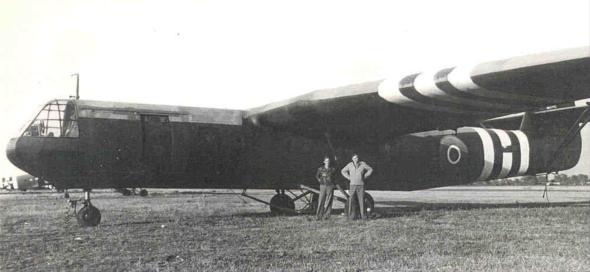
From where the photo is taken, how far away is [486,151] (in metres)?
15.5

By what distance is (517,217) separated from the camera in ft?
37.2

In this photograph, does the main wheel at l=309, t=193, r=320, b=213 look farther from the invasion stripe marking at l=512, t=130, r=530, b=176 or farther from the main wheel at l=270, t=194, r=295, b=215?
the invasion stripe marking at l=512, t=130, r=530, b=176

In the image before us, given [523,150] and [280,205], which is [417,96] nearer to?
[280,205]

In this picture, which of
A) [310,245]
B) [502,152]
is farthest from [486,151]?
[310,245]

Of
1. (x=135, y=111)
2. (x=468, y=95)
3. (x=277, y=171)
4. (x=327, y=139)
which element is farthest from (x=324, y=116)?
(x=135, y=111)

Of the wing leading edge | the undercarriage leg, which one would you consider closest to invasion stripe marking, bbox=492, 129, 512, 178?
the wing leading edge

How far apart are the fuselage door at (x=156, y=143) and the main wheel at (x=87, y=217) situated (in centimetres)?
145

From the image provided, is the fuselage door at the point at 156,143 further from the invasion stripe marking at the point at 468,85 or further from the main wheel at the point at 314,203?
the invasion stripe marking at the point at 468,85

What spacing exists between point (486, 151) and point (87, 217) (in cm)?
1098

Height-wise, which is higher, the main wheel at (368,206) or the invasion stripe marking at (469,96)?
the invasion stripe marking at (469,96)

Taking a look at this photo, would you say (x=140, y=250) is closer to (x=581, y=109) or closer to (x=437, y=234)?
(x=437, y=234)

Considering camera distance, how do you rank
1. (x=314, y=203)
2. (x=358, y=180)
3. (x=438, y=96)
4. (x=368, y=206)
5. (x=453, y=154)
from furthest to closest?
1. (x=453, y=154)
2. (x=314, y=203)
3. (x=368, y=206)
4. (x=358, y=180)
5. (x=438, y=96)

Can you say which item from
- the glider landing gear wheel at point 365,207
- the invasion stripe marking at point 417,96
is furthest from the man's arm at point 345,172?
the invasion stripe marking at point 417,96

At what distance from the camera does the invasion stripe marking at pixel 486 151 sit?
15.5 meters
